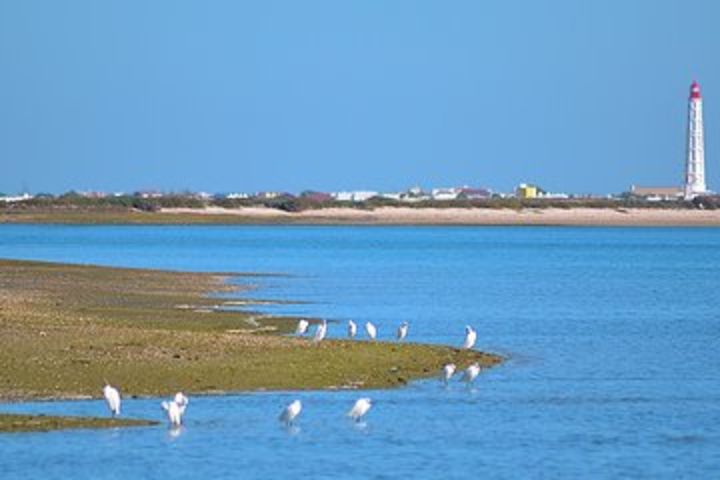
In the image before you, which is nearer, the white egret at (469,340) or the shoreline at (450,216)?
the white egret at (469,340)

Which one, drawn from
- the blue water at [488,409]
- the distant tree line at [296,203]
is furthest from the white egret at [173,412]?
the distant tree line at [296,203]

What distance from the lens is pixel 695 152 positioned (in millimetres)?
170500

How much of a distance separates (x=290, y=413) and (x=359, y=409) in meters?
0.88

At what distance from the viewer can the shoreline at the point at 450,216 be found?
15889 centimetres

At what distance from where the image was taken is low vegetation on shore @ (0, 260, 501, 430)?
25375 mm

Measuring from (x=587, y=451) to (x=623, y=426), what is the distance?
2.13m

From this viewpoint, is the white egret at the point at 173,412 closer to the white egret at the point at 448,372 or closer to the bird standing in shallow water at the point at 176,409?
the bird standing in shallow water at the point at 176,409

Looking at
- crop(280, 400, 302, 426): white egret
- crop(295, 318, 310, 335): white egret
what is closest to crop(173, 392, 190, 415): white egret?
crop(280, 400, 302, 426): white egret

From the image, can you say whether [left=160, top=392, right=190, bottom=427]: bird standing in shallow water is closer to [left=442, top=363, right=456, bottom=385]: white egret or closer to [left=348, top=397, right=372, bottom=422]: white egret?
[left=348, top=397, right=372, bottom=422]: white egret

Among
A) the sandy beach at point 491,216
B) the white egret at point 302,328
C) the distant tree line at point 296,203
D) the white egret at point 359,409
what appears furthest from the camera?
the sandy beach at point 491,216

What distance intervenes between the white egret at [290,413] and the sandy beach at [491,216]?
5452 inches

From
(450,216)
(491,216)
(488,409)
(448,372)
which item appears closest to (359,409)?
(488,409)

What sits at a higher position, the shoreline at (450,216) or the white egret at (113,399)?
the white egret at (113,399)

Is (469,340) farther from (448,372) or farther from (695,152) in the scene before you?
(695,152)
